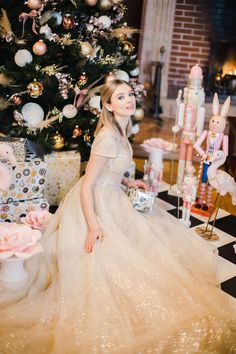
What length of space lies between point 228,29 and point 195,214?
3.32m

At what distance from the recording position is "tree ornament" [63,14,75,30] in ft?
8.73

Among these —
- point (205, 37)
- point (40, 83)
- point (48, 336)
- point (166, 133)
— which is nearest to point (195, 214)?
point (40, 83)

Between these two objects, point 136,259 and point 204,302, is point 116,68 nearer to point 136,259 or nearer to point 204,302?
point 136,259

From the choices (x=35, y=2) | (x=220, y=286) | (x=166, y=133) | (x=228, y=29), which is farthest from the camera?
(x=228, y=29)

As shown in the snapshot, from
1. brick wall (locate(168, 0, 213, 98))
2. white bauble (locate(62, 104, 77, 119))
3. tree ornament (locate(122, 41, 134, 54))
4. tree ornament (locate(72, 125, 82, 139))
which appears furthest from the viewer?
brick wall (locate(168, 0, 213, 98))

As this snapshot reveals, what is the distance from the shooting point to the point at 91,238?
1.84 meters

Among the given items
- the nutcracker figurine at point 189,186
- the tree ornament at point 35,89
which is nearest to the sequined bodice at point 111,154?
the nutcracker figurine at point 189,186

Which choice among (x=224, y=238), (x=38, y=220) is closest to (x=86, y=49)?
(x=38, y=220)

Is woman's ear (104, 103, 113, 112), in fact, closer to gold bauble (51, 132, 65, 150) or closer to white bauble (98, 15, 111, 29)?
gold bauble (51, 132, 65, 150)

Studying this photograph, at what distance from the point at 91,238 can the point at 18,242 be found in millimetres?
323

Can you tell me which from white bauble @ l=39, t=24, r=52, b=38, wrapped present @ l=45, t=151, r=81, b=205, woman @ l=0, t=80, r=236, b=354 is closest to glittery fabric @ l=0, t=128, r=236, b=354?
woman @ l=0, t=80, r=236, b=354

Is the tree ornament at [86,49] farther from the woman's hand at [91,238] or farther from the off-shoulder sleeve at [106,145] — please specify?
the woman's hand at [91,238]

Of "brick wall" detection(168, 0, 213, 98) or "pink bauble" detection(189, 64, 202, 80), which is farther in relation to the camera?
"brick wall" detection(168, 0, 213, 98)

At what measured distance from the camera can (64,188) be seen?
287 centimetres
